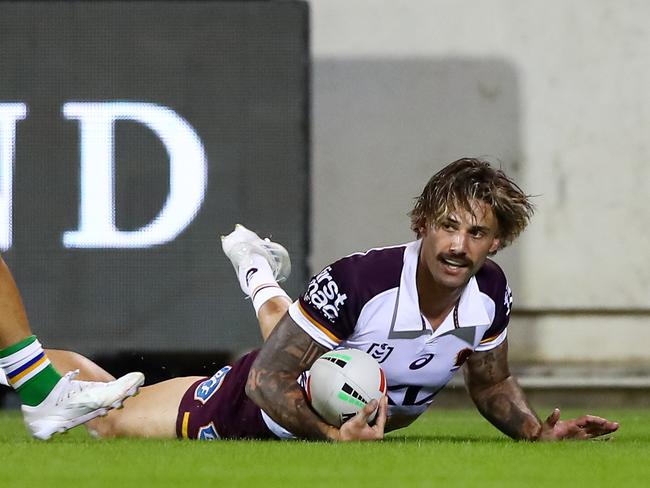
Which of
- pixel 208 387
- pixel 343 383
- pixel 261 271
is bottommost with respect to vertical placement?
pixel 208 387

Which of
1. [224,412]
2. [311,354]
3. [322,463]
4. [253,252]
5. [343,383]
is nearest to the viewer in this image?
[322,463]

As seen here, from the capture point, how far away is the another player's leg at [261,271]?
20.8 feet

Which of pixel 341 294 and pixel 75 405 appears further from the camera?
pixel 75 405

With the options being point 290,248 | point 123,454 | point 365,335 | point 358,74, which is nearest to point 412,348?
point 365,335

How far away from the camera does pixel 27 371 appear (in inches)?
208

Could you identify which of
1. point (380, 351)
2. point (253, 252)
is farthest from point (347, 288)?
point (253, 252)

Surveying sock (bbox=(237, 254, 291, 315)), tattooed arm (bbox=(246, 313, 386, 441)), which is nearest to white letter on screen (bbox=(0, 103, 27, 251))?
sock (bbox=(237, 254, 291, 315))

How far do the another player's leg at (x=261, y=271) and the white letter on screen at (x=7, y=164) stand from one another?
148 centimetres

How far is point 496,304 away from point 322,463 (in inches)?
49.2

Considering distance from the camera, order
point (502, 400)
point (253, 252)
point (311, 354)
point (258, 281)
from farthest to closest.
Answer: point (253, 252) < point (258, 281) < point (502, 400) < point (311, 354)

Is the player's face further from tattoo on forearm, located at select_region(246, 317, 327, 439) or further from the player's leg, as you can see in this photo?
the player's leg

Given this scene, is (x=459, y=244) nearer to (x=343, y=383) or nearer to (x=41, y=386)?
(x=343, y=383)

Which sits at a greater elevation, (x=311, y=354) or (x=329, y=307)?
(x=329, y=307)

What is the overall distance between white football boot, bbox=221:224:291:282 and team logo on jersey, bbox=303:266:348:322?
1.73 m
